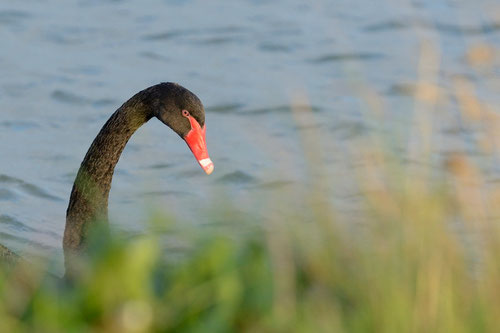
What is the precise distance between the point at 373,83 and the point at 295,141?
1.31m

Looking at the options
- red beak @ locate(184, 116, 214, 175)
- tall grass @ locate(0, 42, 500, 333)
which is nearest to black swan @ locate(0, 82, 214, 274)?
red beak @ locate(184, 116, 214, 175)

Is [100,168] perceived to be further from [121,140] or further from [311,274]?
[311,274]

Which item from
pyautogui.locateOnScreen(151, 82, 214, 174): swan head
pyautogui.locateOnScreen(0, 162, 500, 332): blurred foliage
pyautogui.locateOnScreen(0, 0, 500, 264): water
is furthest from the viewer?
pyautogui.locateOnScreen(0, 0, 500, 264): water

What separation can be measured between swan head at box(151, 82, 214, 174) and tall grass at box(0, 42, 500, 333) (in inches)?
62.5

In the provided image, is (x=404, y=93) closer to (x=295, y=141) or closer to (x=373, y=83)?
(x=373, y=83)

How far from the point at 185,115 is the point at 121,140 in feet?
1.55

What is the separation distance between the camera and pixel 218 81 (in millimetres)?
9078

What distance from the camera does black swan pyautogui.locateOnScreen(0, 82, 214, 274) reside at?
5.62m

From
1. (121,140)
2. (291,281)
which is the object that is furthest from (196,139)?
(291,281)

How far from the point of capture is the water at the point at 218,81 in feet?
24.6

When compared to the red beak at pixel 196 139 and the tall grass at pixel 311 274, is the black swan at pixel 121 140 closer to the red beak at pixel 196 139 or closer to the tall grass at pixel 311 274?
the red beak at pixel 196 139

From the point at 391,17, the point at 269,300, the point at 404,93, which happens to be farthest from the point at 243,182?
the point at 269,300

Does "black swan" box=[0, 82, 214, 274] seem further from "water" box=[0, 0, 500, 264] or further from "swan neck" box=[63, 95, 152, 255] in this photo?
"water" box=[0, 0, 500, 264]

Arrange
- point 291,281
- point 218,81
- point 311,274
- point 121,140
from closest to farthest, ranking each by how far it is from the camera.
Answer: point 291,281 → point 311,274 → point 121,140 → point 218,81
